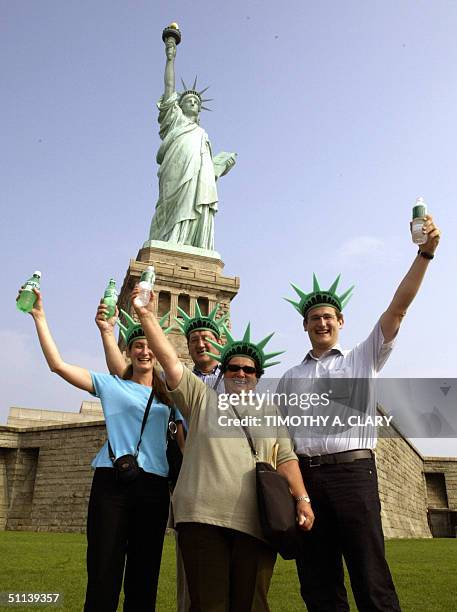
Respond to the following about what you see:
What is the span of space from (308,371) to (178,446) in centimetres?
100

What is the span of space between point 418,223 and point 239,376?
1411mm

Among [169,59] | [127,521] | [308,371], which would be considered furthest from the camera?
[169,59]

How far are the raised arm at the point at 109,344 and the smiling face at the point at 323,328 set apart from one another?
1.47 m

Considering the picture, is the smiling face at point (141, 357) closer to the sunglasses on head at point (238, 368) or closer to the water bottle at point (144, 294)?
the water bottle at point (144, 294)

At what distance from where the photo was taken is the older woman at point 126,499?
3.54 meters

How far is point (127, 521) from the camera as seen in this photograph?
3637mm

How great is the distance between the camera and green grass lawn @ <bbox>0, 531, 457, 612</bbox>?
563 centimetres

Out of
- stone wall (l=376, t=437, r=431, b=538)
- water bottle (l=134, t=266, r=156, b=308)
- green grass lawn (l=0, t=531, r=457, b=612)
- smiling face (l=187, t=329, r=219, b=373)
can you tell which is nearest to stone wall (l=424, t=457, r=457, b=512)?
stone wall (l=376, t=437, r=431, b=538)

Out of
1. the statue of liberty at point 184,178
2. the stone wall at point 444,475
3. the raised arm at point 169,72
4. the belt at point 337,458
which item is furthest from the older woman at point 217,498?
the stone wall at point 444,475

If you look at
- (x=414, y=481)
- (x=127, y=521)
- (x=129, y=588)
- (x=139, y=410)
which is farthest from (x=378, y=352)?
(x=414, y=481)

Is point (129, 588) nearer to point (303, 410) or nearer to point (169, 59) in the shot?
point (303, 410)

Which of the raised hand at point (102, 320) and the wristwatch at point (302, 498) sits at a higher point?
the raised hand at point (102, 320)

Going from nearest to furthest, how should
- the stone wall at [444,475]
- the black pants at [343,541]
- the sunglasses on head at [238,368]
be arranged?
the black pants at [343,541] → the sunglasses on head at [238,368] → the stone wall at [444,475]

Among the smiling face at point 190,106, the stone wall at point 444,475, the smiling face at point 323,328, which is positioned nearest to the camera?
the smiling face at point 323,328
